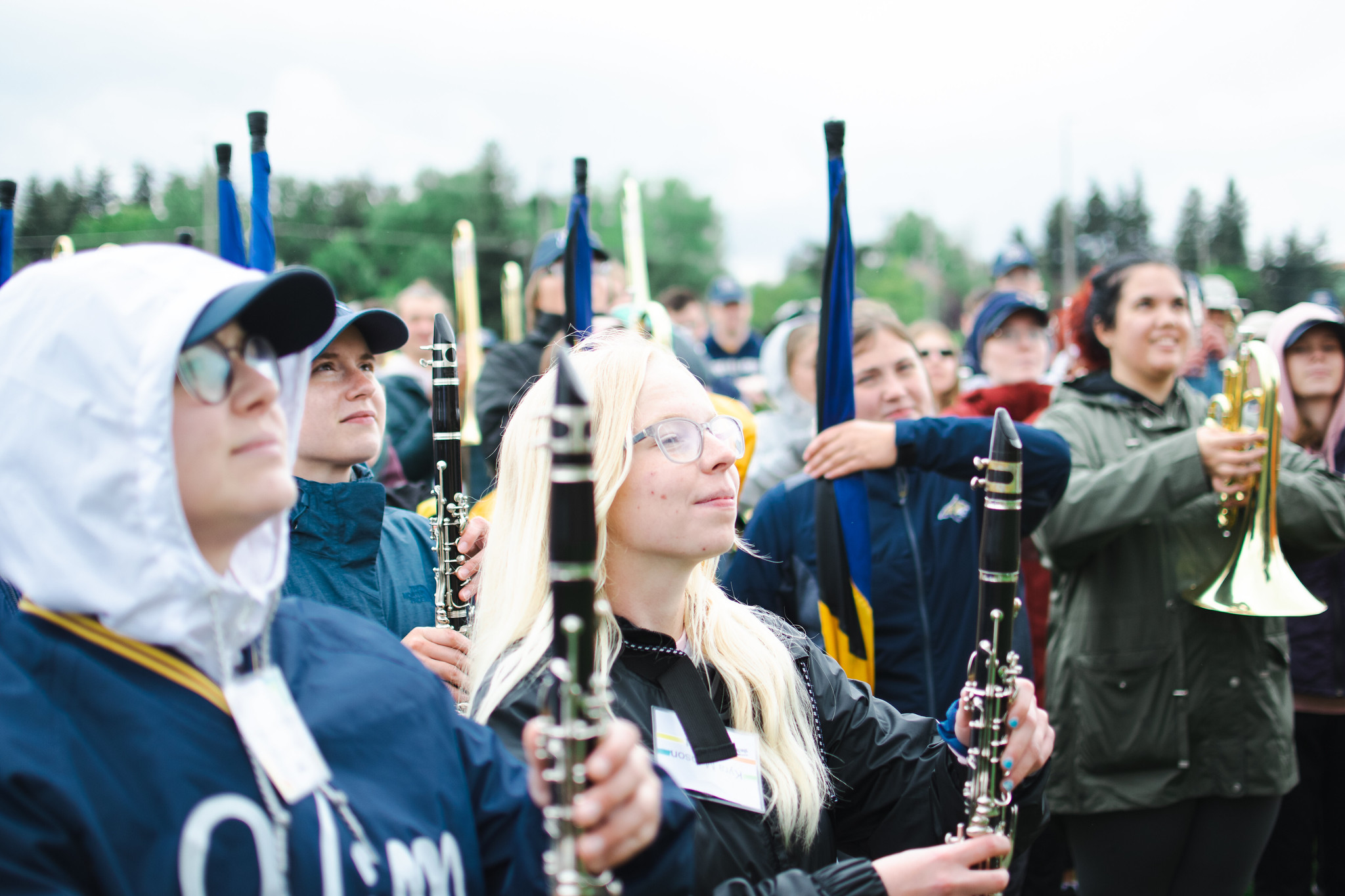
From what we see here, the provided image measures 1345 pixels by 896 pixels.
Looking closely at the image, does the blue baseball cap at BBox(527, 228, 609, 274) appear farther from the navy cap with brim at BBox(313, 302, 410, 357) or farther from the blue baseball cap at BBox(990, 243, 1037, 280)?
the blue baseball cap at BBox(990, 243, 1037, 280)

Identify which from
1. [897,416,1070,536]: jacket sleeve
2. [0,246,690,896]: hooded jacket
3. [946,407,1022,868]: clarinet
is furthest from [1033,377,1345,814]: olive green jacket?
[0,246,690,896]: hooded jacket

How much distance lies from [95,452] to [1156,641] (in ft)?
11.0

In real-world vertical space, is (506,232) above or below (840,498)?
above

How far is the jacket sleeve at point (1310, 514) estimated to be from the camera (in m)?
3.46

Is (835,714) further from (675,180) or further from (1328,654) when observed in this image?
(675,180)

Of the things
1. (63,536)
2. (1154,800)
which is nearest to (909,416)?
(1154,800)

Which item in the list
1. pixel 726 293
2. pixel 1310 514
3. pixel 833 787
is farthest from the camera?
pixel 726 293

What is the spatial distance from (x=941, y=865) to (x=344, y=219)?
48.8 meters

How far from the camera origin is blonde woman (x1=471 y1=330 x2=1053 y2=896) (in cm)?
181

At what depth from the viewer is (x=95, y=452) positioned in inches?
46.6

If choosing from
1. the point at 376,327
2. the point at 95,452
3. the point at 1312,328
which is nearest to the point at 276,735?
the point at 95,452

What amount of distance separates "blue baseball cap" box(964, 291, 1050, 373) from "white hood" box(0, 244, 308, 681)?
14.9ft

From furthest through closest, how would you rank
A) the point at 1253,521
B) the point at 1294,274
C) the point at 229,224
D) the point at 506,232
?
1. the point at 506,232
2. the point at 1294,274
3. the point at 1253,521
4. the point at 229,224

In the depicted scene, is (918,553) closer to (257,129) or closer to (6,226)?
(257,129)
